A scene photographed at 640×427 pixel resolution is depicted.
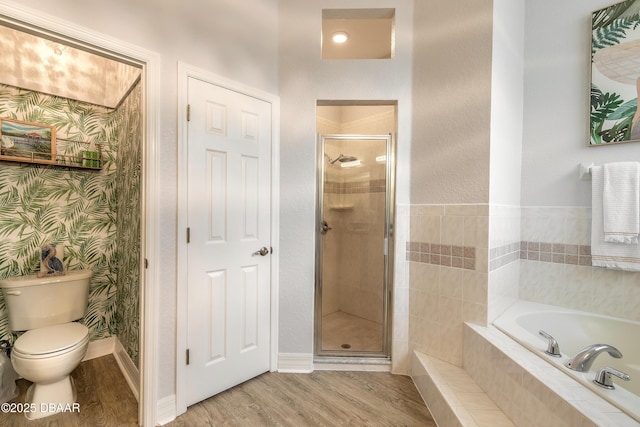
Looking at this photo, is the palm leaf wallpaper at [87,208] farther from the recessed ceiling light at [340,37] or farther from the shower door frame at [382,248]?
the recessed ceiling light at [340,37]

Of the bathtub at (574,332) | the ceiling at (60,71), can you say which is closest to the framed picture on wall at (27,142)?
the ceiling at (60,71)

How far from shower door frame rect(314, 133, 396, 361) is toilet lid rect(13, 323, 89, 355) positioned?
5.32 feet

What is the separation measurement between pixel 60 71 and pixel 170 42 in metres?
1.26

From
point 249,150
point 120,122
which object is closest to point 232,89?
point 249,150

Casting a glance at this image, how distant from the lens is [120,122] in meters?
2.29

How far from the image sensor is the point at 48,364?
1581 millimetres

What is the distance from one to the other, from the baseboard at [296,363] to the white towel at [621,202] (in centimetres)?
215

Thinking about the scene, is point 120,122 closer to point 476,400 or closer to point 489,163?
point 489,163

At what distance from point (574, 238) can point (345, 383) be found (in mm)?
1874

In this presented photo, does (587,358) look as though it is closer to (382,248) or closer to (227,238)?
(382,248)

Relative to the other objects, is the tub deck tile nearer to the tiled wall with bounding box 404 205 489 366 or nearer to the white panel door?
the tiled wall with bounding box 404 205 489 366

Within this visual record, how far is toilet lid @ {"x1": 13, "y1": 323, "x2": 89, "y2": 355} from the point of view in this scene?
5.24 ft

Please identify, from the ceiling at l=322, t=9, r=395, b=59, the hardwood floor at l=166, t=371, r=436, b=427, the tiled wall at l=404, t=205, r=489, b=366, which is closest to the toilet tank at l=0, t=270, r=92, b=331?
the hardwood floor at l=166, t=371, r=436, b=427

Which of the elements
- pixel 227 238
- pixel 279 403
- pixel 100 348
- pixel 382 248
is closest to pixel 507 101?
pixel 382 248
